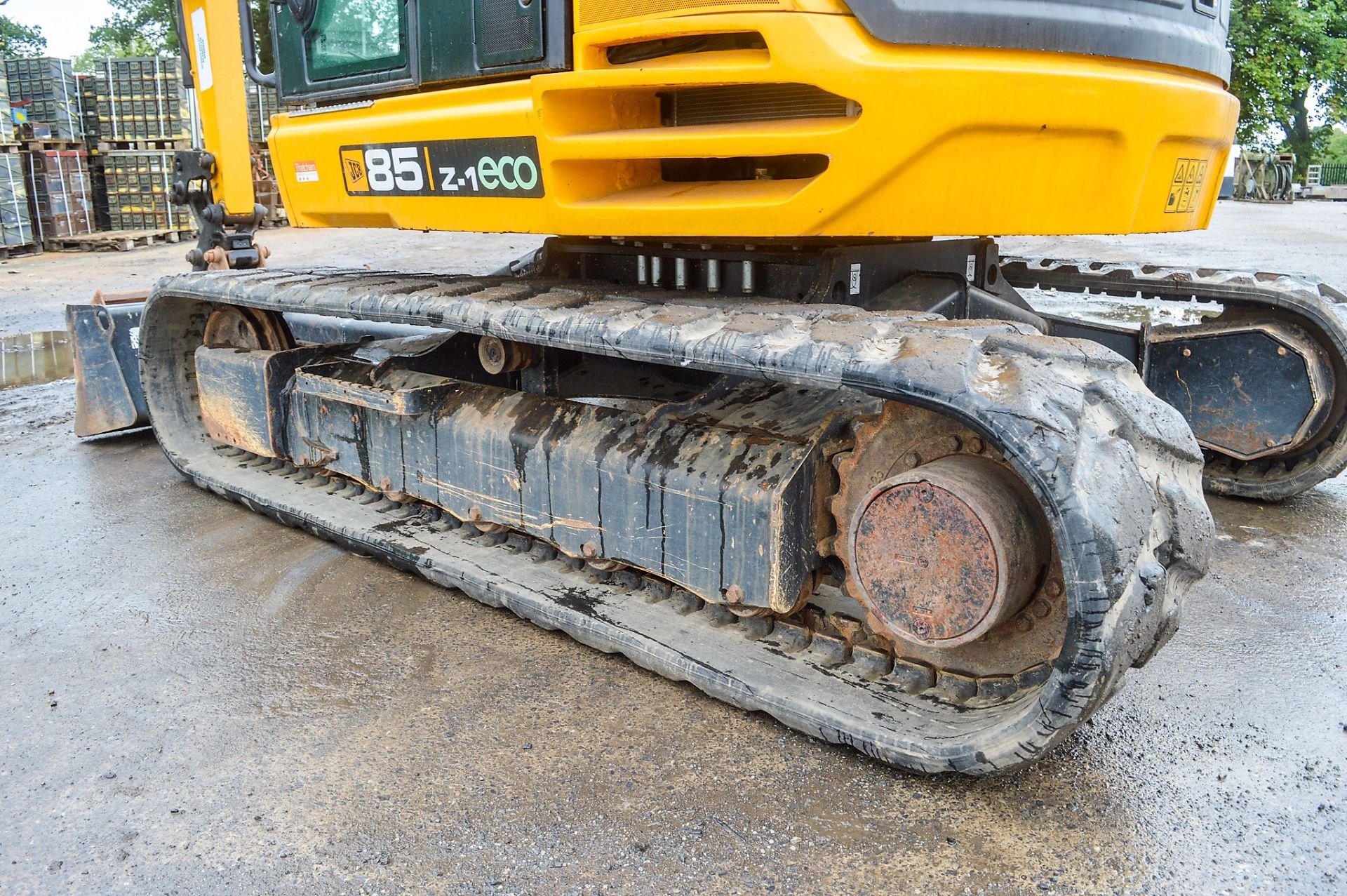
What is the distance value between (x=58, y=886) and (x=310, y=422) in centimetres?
236

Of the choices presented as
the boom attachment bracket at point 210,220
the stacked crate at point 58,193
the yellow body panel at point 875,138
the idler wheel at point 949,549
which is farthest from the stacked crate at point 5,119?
the idler wheel at point 949,549

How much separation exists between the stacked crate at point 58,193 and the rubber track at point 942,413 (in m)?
15.4

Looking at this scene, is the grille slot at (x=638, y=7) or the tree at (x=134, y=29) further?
the tree at (x=134, y=29)

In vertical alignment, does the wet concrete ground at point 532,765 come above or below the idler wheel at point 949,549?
below

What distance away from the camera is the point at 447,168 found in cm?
343

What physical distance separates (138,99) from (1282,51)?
31.0m

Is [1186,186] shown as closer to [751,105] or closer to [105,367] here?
[751,105]

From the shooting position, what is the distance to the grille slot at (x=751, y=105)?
2777 mm

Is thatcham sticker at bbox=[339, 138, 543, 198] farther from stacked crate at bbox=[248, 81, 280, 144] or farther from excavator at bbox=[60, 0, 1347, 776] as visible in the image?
stacked crate at bbox=[248, 81, 280, 144]

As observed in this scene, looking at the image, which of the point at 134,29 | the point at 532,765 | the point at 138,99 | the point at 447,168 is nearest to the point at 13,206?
the point at 138,99

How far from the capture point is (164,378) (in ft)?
16.8

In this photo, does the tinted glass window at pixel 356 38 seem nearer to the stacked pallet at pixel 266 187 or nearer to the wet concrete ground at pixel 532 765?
the wet concrete ground at pixel 532 765

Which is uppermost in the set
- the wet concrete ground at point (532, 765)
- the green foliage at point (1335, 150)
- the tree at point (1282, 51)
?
the tree at point (1282, 51)

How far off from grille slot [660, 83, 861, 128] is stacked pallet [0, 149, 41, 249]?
1555 centimetres
